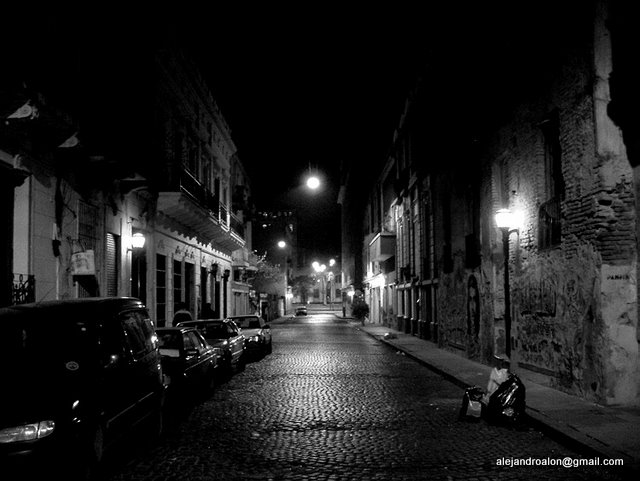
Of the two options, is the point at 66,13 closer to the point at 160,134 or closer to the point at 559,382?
the point at 160,134

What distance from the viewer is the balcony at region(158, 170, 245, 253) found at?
72.9 ft

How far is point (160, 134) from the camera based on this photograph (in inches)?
855

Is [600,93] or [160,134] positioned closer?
[600,93]

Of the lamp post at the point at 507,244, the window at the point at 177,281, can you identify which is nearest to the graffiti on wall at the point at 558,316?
the lamp post at the point at 507,244

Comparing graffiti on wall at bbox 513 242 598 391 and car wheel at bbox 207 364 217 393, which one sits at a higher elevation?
graffiti on wall at bbox 513 242 598 391

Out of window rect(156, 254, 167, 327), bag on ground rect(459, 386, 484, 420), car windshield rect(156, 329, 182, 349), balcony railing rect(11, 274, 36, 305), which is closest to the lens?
bag on ground rect(459, 386, 484, 420)

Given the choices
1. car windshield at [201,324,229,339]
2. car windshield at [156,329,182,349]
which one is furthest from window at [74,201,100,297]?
car windshield at [156,329,182,349]

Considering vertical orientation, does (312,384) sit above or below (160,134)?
below

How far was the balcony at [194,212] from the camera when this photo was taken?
2223cm

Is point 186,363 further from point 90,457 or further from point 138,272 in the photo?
point 138,272

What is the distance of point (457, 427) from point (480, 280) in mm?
8907

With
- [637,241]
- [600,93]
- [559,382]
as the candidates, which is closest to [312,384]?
[559,382]

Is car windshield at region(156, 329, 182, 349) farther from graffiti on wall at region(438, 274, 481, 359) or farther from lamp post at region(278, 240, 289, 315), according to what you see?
lamp post at region(278, 240, 289, 315)

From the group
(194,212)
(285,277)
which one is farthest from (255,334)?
(285,277)
